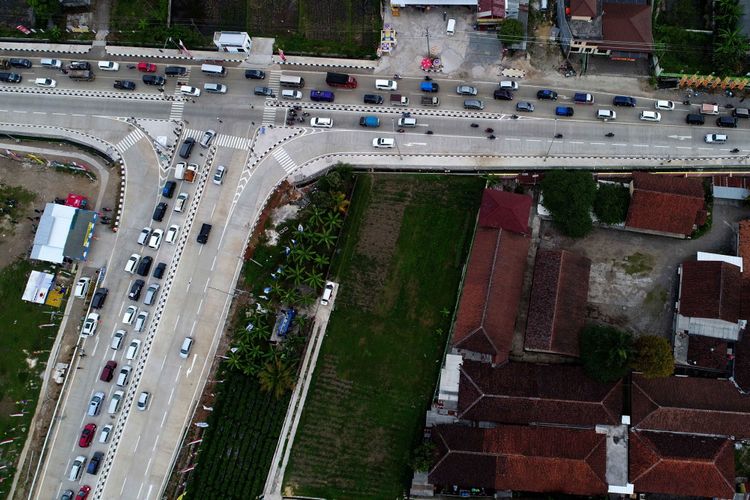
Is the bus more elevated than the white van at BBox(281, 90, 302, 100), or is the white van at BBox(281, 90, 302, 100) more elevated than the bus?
the bus

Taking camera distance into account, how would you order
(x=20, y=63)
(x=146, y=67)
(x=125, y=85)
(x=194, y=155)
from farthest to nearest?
(x=20, y=63) → (x=146, y=67) → (x=125, y=85) → (x=194, y=155)

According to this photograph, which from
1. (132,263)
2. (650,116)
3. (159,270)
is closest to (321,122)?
(159,270)

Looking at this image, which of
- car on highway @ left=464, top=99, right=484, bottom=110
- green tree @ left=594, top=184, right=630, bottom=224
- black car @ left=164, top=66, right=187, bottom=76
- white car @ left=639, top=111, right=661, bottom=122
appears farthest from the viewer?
black car @ left=164, top=66, right=187, bottom=76

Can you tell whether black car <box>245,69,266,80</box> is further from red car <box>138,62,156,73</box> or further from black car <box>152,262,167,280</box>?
black car <box>152,262,167,280</box>

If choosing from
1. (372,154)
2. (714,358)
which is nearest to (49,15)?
(372,154)

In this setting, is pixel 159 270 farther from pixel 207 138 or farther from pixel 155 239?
pixel 207 138

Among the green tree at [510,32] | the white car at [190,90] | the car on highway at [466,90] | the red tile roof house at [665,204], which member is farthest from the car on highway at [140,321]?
the red tile roof house at [665,204]

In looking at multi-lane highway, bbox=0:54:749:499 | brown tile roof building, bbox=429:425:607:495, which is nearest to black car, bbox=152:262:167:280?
multi-lane highway, bbox=0:54:749:499
